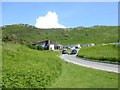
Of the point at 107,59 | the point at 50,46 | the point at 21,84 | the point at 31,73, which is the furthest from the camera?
the point at 50,46

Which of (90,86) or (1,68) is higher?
(1,68)

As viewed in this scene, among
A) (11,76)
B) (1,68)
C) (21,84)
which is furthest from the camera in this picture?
(1,68)

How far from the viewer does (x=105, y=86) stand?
56.1 ft

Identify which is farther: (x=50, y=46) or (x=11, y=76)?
(x=50, y=46)

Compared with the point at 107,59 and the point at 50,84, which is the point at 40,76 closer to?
the point at 50,84

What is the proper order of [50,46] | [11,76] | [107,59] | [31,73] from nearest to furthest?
[11,76]
[31,73]
[107,59]
[50,46]

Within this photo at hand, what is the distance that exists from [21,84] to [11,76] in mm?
1397

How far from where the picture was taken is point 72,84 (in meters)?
17.8

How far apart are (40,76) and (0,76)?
7.78ft

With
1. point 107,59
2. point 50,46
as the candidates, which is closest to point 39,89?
point 107,59

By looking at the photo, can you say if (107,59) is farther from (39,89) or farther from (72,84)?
(39,89)

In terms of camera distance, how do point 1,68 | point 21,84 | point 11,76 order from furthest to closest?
point 1,68 < point 11,76 < point 21,84

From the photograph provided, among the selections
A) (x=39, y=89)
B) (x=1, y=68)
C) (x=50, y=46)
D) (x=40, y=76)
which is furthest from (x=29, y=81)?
(x=50, y=46)

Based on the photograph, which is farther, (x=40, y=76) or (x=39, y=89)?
(x=40, y=76)
